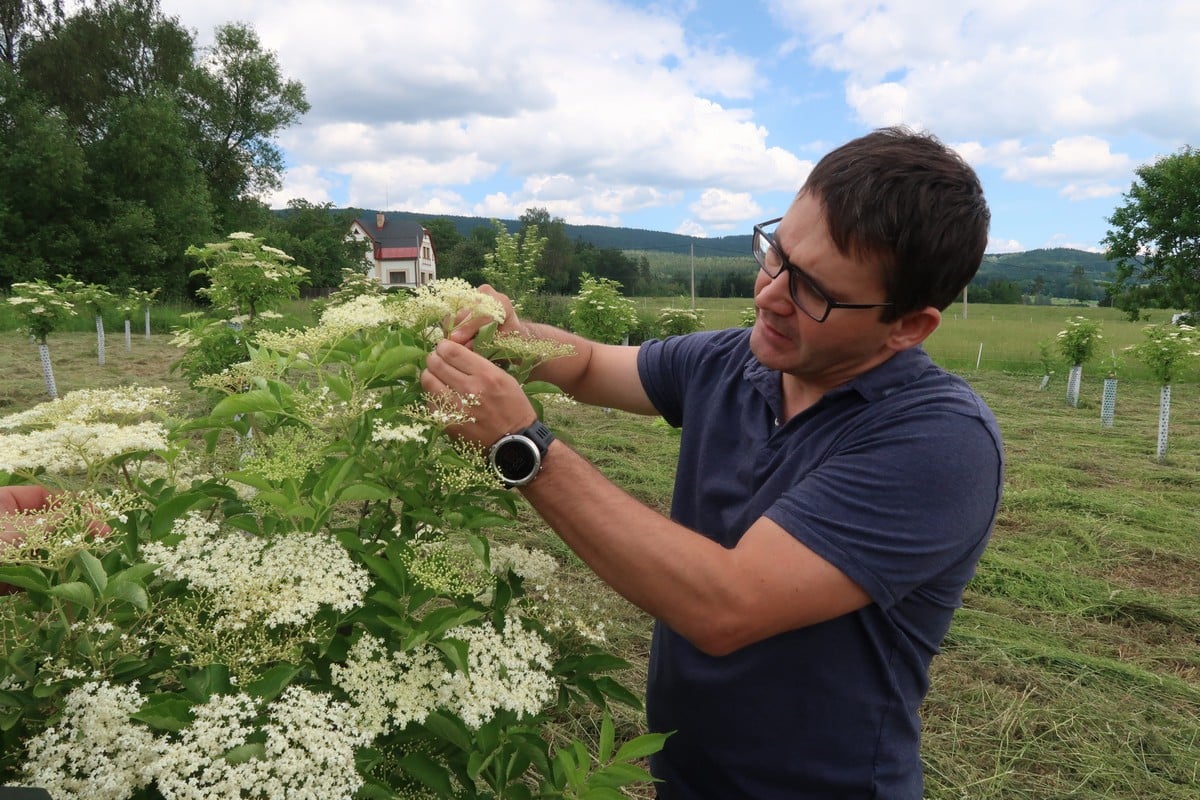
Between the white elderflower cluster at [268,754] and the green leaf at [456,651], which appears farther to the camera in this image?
the green leaf at [456,651]

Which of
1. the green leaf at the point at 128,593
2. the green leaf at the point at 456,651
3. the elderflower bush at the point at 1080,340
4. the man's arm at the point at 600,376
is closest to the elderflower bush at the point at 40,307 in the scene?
the man's arm at the point at 600,376

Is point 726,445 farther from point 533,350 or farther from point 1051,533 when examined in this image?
point 1051,533

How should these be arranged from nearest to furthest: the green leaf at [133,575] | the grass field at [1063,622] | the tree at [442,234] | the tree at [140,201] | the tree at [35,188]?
the green leaf at [133,575] → the grass field at [1063,622] → the tree at [35,188] → the tree at [140,201] → the tree at [442,234]

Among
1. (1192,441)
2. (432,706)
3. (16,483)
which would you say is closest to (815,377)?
(432,706)

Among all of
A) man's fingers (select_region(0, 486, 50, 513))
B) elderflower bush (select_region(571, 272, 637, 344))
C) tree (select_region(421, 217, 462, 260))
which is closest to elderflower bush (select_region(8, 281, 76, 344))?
elderflower bush (select_region(571, 272, 637, 344))

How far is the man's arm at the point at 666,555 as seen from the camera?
145cm

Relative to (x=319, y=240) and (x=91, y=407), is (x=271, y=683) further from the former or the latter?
(x=319, y=240)

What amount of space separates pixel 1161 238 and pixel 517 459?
41.8 m

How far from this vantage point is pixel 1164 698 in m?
4.68

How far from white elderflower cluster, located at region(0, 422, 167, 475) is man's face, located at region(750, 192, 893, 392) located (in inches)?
53.4

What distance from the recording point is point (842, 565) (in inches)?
58.6

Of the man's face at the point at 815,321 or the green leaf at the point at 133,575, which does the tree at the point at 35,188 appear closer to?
the green leaf at the point at 133,575

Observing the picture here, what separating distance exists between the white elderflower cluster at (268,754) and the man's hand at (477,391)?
57 cm

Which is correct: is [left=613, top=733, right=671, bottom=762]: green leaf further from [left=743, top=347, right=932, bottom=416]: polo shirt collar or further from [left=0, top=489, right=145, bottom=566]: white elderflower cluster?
[left=0, top=489, right=145, bottom=566]: white elderflower cluster
